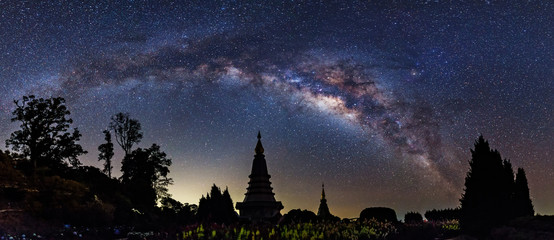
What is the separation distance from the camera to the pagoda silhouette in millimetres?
36897

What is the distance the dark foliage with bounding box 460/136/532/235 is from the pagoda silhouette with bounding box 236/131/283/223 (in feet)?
54.4

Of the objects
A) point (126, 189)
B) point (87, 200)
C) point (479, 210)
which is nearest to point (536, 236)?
point (479, 210)

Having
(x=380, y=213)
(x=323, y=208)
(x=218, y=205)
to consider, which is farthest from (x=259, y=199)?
(x=323, y=208)

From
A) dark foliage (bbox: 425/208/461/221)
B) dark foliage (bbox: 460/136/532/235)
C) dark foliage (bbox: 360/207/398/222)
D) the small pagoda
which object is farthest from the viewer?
the small pagoda

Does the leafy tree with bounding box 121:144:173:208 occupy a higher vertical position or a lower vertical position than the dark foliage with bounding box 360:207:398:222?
higher

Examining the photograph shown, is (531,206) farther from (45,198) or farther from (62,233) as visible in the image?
(45,198)

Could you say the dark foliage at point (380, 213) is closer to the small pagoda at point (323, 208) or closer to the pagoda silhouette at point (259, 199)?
the pagoda silhouette at point (259, 199)

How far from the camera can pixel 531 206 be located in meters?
26.7

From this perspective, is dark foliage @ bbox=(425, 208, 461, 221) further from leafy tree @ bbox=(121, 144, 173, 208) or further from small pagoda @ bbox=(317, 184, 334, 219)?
leafy tree @ bbox=(121, 144, 173, 208)

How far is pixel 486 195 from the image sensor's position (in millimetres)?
22344

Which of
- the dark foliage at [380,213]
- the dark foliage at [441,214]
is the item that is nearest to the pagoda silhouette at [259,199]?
the dark foliage at [380,213]

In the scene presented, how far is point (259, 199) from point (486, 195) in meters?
19.9

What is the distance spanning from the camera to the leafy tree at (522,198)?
22.2 metres

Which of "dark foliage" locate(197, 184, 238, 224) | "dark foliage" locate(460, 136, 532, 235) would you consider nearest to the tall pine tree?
"dark foliage" locate(460, 136, 532, 235)
